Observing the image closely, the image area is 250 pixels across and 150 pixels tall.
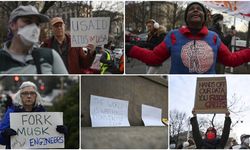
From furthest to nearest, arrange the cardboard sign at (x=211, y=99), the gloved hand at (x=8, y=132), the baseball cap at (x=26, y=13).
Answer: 1. the cardboard sign at (x=211, y=99)
2. the gloved hand at (x=8, y=132)
3. the baseball cap at (x=26, y=13)

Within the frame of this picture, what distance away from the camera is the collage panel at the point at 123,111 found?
10.4 feet

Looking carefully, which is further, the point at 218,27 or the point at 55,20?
the point at 218,27

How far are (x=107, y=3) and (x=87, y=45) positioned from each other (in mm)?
325

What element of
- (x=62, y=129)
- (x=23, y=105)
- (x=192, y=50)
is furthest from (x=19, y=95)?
(x=192, y=50)

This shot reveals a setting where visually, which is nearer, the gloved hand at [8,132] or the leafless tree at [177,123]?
the gloved hand at [8,132]

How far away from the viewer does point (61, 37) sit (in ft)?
10.1

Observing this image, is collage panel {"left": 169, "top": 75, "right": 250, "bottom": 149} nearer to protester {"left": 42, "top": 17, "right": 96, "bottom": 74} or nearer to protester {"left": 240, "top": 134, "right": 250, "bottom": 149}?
protester {"left": 240, "top": 134, "right": 250, "bottom": 149}

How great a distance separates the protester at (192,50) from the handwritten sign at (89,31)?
20 centimetres

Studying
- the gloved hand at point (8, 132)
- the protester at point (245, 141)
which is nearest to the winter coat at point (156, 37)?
the protester at point (245, 141)

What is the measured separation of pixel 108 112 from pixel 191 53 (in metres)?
0.73

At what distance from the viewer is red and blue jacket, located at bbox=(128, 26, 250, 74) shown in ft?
10.2

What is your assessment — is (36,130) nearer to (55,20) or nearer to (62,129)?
Result: (62,129)

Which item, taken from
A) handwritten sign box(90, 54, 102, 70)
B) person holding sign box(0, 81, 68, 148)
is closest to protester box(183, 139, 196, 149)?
handwritten sign box(90, 54, 102, 70)

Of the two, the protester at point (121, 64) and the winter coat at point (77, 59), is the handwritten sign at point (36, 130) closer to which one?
the winter coat at point (77, 59)
